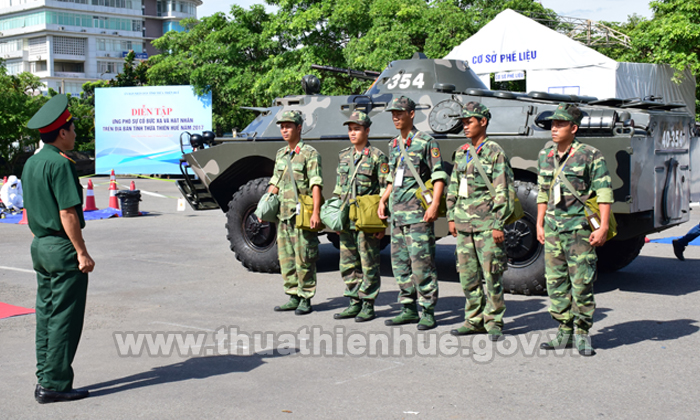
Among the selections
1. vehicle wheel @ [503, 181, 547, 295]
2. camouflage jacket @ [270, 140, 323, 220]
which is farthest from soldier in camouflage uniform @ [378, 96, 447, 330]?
vehicle wheel @ [503, 181, 547, 295]

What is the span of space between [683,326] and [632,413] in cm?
220

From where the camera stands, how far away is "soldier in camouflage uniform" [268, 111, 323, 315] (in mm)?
6457

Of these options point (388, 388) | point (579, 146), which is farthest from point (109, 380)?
point (579, 146)

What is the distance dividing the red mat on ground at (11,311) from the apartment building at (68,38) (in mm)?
67630

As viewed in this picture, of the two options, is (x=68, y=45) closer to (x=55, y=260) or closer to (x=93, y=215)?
(x=93, y=215)

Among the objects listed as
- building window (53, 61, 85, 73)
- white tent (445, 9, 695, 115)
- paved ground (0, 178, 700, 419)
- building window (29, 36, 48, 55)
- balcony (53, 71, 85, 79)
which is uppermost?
building window (29, 36, 48, 55)

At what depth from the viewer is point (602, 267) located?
27.8 ft

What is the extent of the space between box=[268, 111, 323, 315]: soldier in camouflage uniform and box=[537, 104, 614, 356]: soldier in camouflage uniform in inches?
77.9

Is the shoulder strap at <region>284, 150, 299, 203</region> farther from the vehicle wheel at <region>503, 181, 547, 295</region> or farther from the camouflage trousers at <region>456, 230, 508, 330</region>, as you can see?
the vehicle wheel at <region>503, 181, 547, 295</region>

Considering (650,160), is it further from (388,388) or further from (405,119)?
(388,388)

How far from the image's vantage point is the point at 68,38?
7362 cm

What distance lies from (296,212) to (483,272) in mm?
1713

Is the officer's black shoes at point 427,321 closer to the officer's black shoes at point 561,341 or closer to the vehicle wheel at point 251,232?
the officer's black shoes at point 561,341

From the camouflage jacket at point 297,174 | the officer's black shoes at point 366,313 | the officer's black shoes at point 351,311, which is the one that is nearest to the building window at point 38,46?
the camouflage jacket at point 297,174
